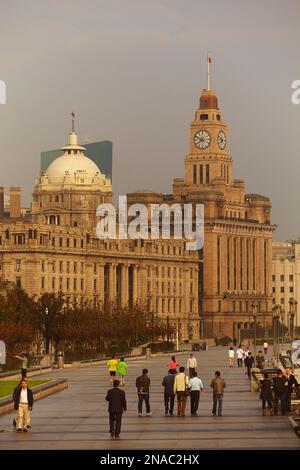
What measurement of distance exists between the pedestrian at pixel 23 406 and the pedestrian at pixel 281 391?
26.8 feet

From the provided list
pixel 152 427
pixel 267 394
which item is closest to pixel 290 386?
pixel 267 394

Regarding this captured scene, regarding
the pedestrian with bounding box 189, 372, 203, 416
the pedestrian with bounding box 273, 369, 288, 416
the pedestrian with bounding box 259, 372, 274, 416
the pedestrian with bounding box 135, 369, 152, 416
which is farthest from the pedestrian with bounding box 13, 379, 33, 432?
the pedestrian with bounding box 259, 372, 274, 416

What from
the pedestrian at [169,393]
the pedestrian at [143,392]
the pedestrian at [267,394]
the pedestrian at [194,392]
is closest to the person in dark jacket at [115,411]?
the pedestrian at [143,392]

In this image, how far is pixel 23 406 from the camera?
45531 mm

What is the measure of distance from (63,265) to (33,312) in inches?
2257

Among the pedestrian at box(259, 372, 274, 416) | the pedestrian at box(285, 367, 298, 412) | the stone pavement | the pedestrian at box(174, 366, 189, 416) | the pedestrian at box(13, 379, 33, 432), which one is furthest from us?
the pedestrian at box(259, 372, 274, 416)

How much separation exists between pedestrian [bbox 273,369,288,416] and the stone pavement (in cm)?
77

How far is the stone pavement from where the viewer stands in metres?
40.6

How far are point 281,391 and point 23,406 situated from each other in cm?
904

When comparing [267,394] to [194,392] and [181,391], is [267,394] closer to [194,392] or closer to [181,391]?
[194,392]

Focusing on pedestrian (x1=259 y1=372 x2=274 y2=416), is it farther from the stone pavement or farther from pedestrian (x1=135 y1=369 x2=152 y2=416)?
pedestrian (x1=135 y1=369 x2=152 y2=416)

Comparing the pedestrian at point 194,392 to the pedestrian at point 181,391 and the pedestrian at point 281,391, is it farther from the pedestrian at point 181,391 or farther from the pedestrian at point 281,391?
the pedestrian at point 281,391
